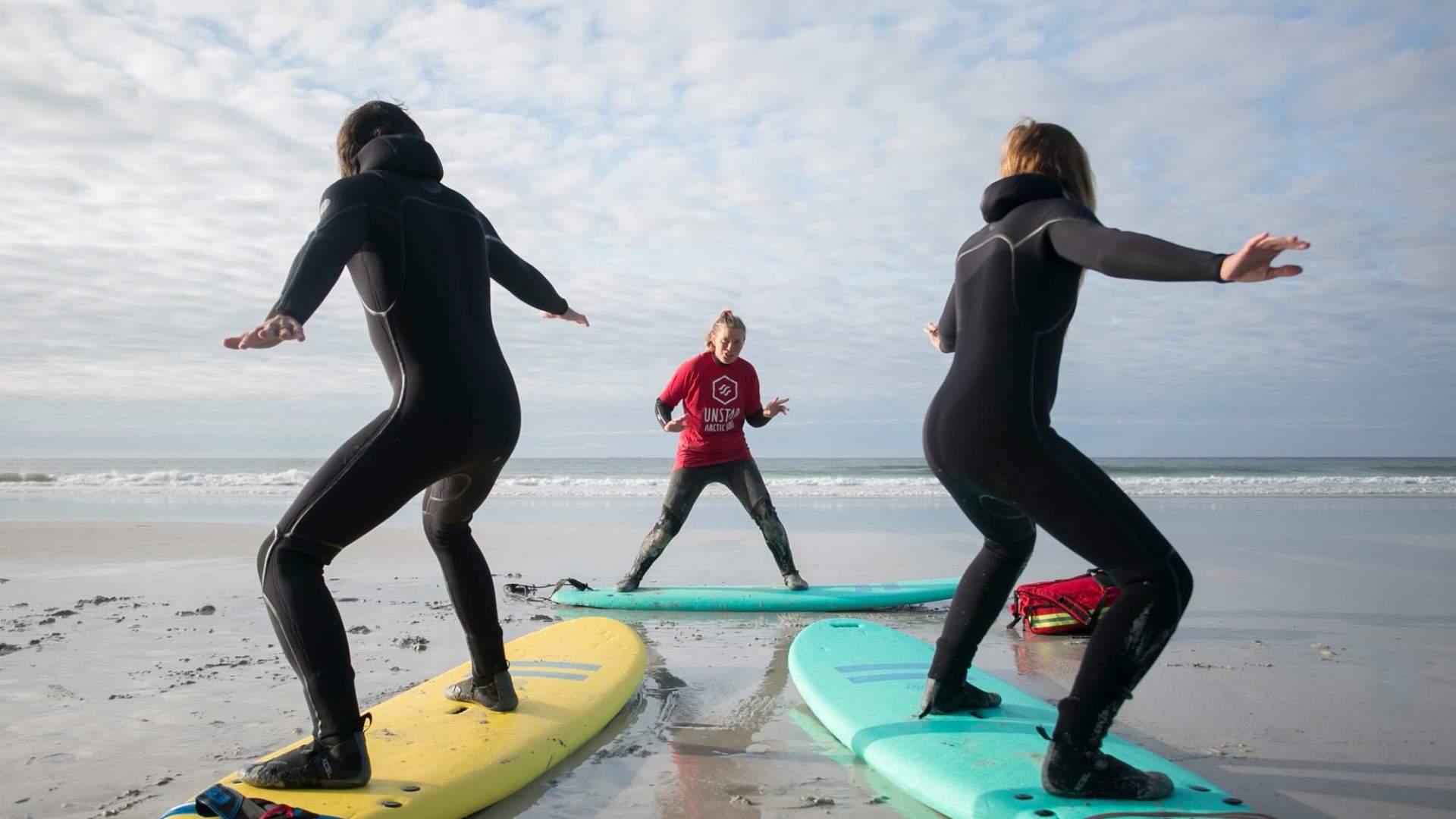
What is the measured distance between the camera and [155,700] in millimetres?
3979

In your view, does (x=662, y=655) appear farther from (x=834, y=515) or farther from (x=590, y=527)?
(x=834, y=515)

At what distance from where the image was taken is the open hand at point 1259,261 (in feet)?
6.49

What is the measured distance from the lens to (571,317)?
12.9 ft

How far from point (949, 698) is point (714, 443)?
367cm

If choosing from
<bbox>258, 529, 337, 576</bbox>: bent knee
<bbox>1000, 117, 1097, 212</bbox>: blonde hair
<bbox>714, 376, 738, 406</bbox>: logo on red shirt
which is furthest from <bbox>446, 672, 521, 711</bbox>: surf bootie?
<bbox>714, 376, 738, 406</bbox>: logo on red shirt

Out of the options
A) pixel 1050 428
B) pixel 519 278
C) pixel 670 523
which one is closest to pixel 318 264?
pixel 519 278

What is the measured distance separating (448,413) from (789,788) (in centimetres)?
A: 158

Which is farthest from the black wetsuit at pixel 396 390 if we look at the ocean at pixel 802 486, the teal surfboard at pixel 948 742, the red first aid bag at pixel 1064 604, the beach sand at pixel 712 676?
the ocean at pixel 802 486

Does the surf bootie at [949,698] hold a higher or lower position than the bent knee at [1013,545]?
lower

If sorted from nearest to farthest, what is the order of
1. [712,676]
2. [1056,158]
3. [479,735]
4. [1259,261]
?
1. [1259,261]
2. [1056,158]
3. [479,735]
4. [712,676]

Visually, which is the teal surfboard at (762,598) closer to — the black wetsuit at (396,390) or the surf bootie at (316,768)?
the black wetsuit at (396,390)

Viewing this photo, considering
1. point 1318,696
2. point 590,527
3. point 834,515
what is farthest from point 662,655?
point 834,515

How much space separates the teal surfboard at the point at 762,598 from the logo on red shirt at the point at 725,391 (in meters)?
1.35

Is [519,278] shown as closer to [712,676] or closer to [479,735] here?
[479,735]
